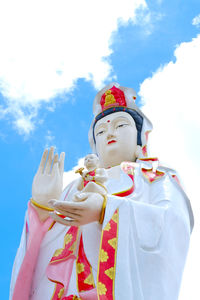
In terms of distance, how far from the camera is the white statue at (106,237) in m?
3.48

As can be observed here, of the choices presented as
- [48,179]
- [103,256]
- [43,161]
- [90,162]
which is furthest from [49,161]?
[103,256]

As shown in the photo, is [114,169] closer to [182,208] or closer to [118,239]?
[182,208]

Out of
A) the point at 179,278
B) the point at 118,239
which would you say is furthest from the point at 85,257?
the point at 179,278

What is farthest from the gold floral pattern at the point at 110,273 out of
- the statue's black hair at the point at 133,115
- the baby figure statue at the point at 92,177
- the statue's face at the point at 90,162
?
the statue's black hair at the point at 133,115

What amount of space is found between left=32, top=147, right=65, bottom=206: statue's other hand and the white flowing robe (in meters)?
0.41

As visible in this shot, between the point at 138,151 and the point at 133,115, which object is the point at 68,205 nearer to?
the point at 138,151

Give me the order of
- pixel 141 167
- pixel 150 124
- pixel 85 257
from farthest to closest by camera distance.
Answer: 1. pixel 150 124
2. pixel 141 167
3. pixel 85 257

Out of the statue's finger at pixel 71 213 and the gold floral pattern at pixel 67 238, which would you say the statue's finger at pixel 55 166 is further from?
the statue's finger at pixel 71 213

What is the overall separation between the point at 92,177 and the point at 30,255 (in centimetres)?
95

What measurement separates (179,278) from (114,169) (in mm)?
1655

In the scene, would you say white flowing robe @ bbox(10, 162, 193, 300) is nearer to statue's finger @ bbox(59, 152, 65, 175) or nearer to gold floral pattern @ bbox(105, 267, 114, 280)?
gold floral pattern @ bbox(105, 267, 114, 280)

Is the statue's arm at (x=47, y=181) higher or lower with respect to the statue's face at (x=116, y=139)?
lower

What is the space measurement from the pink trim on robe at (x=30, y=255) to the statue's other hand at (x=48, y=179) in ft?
0.54

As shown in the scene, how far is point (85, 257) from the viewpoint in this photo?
3.86 metres
